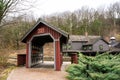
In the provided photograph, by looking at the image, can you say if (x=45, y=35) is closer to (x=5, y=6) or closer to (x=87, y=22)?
(x=5, y=6)

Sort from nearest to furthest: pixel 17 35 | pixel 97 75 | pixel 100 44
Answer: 1. pixel 97 75
2. pixel 100 44
3. pixel 17 35

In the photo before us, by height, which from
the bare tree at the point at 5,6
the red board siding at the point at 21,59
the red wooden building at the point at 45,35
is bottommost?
the red board siding at the point at 21,59

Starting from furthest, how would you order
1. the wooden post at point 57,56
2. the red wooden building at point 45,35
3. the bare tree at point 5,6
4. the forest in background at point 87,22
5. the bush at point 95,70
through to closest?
the forest in background at point 87,22 → the bare tree at point 5,6 → the red wooden building at point 45,35 → the wooden post at point 57,56 → the bush at point 95,70

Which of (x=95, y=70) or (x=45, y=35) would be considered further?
(x=45, y=35)

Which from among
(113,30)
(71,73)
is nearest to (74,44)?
(113,30)

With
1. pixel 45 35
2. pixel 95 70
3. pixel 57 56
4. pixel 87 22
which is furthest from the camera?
pixel 87 22

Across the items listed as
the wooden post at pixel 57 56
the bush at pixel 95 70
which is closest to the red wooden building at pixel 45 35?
the wooden post at pixel 57 56

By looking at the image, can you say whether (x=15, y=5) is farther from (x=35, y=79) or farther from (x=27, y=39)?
(x=35, y=79)

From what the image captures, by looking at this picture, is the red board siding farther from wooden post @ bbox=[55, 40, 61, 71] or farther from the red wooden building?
wooden post @ bbox=[55, 40, 61, 71]

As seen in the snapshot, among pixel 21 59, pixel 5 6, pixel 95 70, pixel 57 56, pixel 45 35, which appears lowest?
pixel 21 59

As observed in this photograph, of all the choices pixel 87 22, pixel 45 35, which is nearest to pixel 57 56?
pixel 45 35

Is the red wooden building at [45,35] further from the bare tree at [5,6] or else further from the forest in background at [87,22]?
the forest in background at [87,22]

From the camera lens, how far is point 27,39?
17969 millimetres

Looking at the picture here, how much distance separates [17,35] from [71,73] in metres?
32.6
